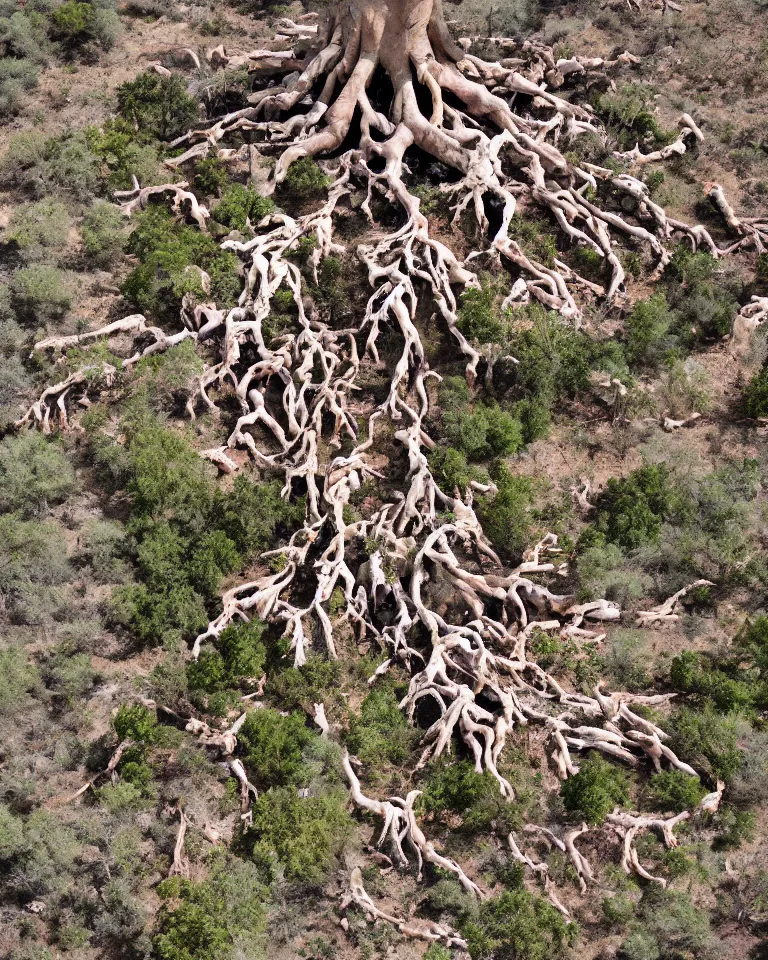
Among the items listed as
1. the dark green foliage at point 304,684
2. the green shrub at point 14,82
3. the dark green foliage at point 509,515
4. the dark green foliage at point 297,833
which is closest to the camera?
the dark green foliage at point 297,833

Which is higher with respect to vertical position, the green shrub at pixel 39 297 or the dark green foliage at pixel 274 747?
the green shrub at pixel 39 297

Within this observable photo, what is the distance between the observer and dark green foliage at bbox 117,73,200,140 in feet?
70.8

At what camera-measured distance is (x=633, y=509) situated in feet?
50.5

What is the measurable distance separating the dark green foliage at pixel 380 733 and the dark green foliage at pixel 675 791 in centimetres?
288

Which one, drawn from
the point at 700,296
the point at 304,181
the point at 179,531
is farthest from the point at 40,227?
the point at 700,296

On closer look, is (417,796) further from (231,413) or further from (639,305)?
(639,305)

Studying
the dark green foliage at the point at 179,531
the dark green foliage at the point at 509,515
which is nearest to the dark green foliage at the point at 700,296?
the dark green foliage at the point at 509,515

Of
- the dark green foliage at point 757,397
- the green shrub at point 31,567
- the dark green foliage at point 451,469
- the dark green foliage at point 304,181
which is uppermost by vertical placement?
the dark green foliage at point 304,181

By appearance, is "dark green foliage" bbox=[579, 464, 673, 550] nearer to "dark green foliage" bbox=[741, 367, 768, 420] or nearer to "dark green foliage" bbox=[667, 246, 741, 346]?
"dark green foliage" bbox=[741, 367, 768, 420]

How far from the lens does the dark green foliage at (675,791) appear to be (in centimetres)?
1262

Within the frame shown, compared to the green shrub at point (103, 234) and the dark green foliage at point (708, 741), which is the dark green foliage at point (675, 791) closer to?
the dark green foliage at point (708, 741)

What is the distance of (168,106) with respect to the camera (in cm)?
2161

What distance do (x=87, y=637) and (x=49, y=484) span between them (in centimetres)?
256

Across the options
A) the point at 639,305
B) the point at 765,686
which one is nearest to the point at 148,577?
the point at 765,686
